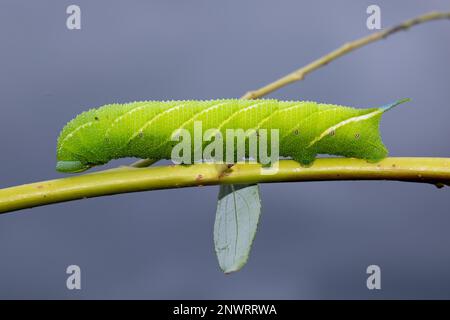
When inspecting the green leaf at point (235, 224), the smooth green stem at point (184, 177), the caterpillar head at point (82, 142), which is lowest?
the green leaf at point (235, 224)

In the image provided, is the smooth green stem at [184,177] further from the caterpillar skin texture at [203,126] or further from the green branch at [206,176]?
the caterpillar skin texture at [203,126]

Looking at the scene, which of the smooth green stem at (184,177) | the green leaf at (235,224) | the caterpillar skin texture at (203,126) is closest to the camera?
the smooth green stem at (184,177)

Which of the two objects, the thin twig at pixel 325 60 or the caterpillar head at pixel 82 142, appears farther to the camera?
the caterpillar head at pixel 82 142

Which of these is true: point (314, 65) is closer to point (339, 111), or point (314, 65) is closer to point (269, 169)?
point (269, 169)

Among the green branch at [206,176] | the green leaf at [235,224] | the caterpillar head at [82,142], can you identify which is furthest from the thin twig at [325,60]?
the caterpillar head at [82,142]

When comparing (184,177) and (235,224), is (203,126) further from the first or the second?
(184,177)

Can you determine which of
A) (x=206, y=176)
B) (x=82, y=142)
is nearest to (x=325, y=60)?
(x=206, y=176)

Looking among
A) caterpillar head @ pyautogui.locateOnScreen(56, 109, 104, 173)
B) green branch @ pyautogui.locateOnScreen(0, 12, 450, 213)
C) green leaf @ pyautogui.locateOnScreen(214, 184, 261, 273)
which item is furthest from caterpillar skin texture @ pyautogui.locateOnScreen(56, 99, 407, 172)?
green branch @ pyautogui.locateOnScreen(0, 12, 450, 213)

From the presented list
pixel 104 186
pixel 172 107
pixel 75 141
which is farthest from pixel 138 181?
pixel 75 141
